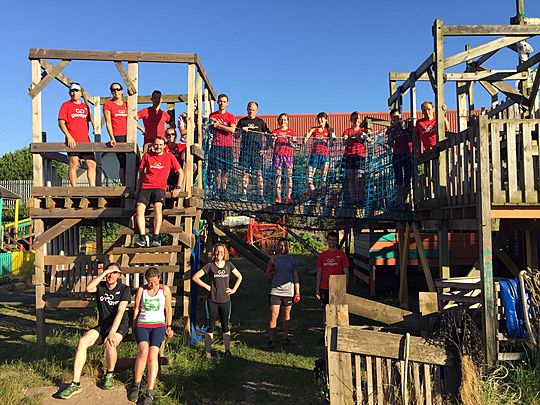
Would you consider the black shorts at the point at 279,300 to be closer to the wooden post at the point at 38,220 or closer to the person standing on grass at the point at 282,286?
the person standing on grass at the point at 282,286

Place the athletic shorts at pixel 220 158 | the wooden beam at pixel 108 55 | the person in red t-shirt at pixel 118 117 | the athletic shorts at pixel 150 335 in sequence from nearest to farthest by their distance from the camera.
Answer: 1. the athletic shorts at pixel 150 335
2. the wooden beam at pixel 108 55
3. the person in red t-shirt at pixel 118 117
4. the athletic shorts at pixel 220 158

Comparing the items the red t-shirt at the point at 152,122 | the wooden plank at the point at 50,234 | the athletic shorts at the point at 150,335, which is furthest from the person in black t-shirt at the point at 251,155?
the athletic shorts at the point at 150,335

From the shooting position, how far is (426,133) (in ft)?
25.9

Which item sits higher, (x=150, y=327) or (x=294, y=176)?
(x=294, y=176)

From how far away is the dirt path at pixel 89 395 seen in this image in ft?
16.4

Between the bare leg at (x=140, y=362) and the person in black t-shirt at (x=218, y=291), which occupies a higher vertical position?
the person in black t-shirt at (x=218, y=291)

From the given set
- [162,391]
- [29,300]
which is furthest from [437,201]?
[29,300]

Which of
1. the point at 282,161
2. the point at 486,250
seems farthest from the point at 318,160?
the point at 486,250

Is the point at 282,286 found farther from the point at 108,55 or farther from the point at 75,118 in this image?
the point at 108,55

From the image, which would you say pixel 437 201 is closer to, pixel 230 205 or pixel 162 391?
pixel 230 205

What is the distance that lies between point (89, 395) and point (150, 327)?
0.91 meters

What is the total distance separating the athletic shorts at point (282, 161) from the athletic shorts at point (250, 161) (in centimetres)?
26

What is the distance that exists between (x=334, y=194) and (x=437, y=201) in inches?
76.9

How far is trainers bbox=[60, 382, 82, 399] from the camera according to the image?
504cm
